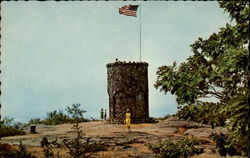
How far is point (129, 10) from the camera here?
30234 mm

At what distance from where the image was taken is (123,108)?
102 feet

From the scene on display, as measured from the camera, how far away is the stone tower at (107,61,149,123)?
31.1 m

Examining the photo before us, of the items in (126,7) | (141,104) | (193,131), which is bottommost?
(193,131)

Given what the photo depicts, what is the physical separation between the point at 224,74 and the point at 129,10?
2156cm

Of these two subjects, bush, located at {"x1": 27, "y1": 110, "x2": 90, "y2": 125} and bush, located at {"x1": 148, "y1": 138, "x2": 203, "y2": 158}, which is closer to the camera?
bush, located at {"x1": 148, "y1": 138, "x2": 203, "y2": 158}

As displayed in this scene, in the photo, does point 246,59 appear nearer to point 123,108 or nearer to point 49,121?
point 123,108

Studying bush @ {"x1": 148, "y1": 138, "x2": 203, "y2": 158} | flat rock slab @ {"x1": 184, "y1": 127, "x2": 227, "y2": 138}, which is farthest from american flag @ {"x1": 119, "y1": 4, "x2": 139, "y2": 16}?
bush @ {"x1": 148, "y1": 138, "x2": 203, "y2": 158}

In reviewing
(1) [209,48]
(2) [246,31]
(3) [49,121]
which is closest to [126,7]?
(3) [49,121]

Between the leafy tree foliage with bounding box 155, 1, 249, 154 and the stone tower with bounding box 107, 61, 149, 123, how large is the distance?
1953 cm

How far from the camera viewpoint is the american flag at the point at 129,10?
30.1 m

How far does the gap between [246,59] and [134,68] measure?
22.8 m

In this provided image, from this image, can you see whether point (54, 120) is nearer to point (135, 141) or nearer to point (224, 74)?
point (135, 141)

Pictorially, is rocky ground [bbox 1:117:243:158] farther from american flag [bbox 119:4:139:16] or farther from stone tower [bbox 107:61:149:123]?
american flag [bbox 119:4:139:16]

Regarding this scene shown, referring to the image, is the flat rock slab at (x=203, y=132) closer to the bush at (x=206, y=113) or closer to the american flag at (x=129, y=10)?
the american flag at (x=129, y=10)
